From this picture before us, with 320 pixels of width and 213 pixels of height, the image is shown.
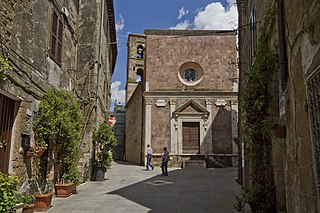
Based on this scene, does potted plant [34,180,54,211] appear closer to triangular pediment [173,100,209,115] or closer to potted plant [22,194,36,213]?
potted plant [22,194,36,213]

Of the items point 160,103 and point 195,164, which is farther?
point 160,103

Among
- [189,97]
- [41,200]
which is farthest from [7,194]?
[189,97]

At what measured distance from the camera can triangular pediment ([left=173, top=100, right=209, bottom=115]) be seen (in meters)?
21.9

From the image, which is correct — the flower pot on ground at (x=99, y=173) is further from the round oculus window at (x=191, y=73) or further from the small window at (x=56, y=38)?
the round oculus window at (x=191, y=73)

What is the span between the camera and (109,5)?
55.2ft

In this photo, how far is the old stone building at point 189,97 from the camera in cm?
2138

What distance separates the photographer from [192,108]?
2206 cm

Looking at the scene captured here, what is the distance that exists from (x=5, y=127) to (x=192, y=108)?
16.7m

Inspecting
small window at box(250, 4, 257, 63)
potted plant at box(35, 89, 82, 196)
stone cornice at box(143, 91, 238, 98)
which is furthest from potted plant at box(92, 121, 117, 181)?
stone cornice at box(143, 91, 238, 98)

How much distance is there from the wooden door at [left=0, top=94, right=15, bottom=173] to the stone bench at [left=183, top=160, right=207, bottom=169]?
15.2 meters

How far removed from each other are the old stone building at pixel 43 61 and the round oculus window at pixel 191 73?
1062 cm

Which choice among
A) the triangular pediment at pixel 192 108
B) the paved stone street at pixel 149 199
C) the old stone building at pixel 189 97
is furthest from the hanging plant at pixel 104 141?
the triangular pediment at pixel 192 108

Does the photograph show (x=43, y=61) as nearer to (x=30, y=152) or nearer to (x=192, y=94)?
(x=30, y=152)

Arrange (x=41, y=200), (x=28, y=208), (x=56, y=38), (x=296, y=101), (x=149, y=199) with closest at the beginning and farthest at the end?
(x=296, y=101) → (x=28, y=208) → (x=41, y=200) → (x=149, y=199) → (x=56, y=38)
